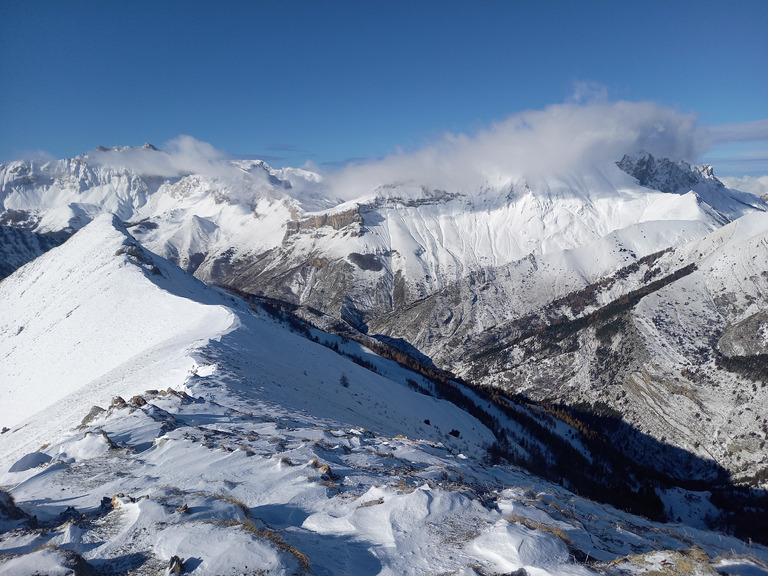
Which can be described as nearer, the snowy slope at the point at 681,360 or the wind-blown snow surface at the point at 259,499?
the wind-blown snow surface at the point at 259,499

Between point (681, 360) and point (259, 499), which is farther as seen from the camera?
point (681, 360)

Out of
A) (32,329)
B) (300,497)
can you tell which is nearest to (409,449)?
(300,497)

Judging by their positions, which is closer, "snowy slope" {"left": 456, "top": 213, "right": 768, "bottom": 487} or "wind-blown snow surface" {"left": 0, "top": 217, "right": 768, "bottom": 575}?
"wind-blown snow surface" {"left": 0, "top": 217, "right": 768, "bottom": 575}

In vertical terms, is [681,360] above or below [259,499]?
below

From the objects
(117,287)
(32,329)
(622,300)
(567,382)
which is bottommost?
(567,382)

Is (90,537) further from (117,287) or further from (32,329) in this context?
(32,329)

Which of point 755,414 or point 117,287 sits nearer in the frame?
point 117,287

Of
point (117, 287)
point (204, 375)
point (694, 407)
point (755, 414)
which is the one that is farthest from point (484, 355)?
point (204, 375)

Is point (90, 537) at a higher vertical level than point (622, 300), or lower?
lower

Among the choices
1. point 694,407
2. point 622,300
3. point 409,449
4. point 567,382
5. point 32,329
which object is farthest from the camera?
point 622,300

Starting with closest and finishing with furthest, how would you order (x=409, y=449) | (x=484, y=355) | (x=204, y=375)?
(x=409, y=449), (x=204, y=375), (x=484, y=355)
